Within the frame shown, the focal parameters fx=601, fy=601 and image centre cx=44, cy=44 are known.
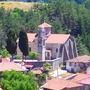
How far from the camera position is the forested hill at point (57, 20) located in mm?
60688

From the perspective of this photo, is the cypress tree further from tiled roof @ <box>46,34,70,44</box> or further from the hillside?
the hillside

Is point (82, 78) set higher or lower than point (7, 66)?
lower

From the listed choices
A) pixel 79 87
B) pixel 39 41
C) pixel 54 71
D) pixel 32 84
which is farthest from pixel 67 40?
pixel 32 84

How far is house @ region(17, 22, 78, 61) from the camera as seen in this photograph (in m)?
54.9

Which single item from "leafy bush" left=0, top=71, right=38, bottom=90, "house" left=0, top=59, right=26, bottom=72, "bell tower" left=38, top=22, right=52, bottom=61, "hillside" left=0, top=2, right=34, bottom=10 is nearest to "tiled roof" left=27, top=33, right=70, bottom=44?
"bell tower" left=38, top=22, right=52, bottom=61

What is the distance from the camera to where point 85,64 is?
52.7 m

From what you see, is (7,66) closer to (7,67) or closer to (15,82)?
(7,67)

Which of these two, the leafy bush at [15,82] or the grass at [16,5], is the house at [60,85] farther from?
the grass at [16,5]

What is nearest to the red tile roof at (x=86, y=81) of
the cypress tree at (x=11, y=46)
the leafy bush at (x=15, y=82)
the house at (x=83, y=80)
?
the house at (x=83, y=80)

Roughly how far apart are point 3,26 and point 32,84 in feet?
79.0

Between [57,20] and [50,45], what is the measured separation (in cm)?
1331

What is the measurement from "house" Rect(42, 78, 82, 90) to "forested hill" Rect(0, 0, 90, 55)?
15.3 metres

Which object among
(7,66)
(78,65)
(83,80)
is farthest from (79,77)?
(78,65)

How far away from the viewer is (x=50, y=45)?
55781 mm
